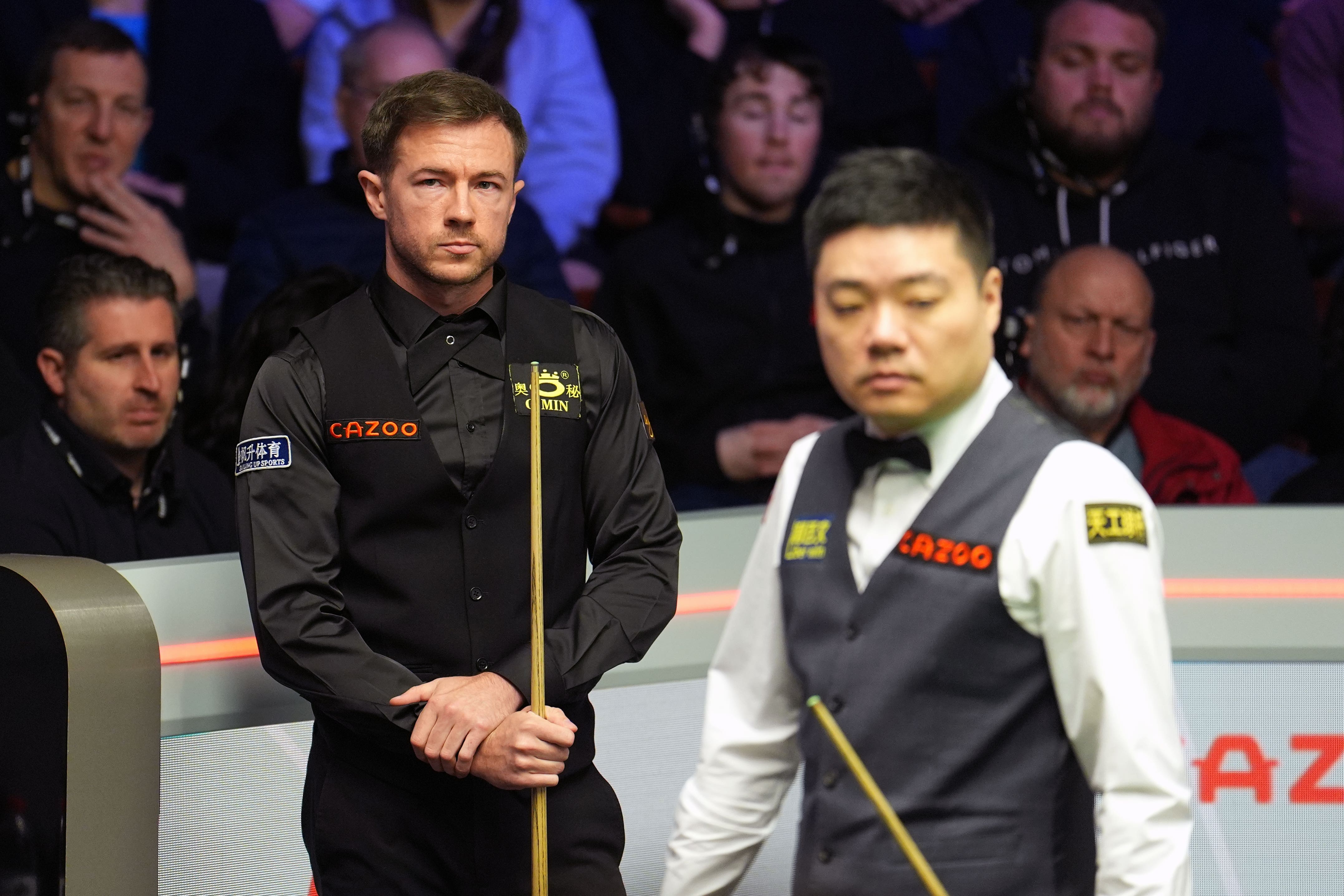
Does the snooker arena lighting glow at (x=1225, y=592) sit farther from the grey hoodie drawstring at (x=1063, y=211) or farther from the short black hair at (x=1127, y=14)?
the short black hair at (x=1127, y=14)

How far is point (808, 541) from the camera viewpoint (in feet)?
4.85

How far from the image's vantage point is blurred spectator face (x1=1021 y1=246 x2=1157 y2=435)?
364cm

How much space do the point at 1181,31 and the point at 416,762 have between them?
334 centimetres

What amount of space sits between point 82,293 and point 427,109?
144 centimetres

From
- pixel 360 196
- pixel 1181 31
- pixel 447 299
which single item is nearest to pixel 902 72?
pixel 1181 31

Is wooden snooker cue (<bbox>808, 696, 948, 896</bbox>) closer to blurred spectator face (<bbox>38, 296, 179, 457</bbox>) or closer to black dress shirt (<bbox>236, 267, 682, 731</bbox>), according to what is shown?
black dress shirt (<bbox>236, 267, 682, 731</bbox>)

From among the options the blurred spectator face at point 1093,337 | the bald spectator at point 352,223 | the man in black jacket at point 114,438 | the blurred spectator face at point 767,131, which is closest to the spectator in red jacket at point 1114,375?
the blurred spectator face at point 1093,337

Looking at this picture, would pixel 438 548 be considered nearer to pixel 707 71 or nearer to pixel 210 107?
pixel 210 107

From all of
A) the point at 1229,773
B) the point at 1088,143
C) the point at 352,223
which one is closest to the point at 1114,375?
the point at 1088,143

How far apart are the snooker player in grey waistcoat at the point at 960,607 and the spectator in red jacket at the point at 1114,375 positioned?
89.4 inches

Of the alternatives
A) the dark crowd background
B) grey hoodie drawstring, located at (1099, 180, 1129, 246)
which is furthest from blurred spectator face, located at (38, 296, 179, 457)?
grey hoodie drawstring, located at (1099, 180, 1129, 246)

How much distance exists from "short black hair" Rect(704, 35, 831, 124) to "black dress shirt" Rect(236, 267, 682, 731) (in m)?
2.05

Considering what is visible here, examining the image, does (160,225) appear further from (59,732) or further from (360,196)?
(59,732)

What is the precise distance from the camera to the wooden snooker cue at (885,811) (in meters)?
1.30
